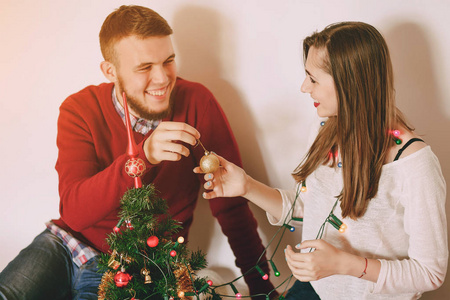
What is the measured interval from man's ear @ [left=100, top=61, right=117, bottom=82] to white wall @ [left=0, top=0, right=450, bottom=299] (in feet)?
0.38

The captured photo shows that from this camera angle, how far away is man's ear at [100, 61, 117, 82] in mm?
1144

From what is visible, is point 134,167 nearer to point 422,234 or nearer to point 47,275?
point 47,275

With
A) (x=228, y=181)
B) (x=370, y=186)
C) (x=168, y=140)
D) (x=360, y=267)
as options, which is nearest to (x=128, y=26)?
(x=168, y=140)

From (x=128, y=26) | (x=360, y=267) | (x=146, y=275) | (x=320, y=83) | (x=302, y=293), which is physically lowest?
(x=302, y=293)

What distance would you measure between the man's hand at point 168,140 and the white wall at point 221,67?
0.38 metres

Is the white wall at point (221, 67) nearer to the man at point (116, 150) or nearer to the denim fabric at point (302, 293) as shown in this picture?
the man at point (116, 150)

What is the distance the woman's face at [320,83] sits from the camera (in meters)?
1.00

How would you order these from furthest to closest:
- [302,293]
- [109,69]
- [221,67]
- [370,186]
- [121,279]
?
1. [221,67]
2. [302,293]
3. [109,69]
4. [370,186]
5. [121,279]

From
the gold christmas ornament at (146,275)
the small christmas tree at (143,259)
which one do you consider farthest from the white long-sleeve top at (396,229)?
the gold christmas ornament at (146,275)

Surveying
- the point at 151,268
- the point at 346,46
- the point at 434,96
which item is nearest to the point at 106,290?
the point at 151,268

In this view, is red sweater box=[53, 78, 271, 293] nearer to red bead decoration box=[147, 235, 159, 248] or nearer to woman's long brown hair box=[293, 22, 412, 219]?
red bead decoration box=[147, 235, 159, 248]

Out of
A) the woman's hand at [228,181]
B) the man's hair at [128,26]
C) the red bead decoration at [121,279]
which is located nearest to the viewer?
the red bead decoration at [121,279]

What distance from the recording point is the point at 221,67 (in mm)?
1388

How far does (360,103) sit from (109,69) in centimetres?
72
